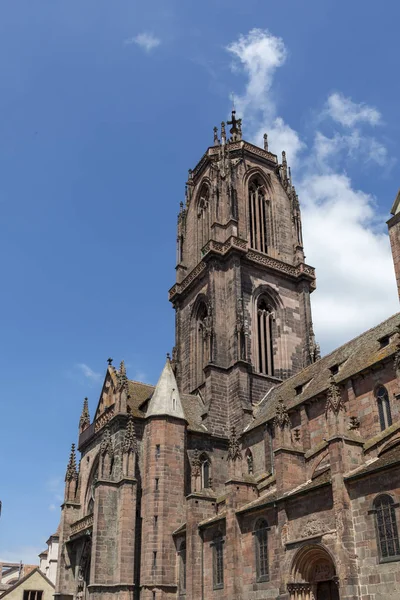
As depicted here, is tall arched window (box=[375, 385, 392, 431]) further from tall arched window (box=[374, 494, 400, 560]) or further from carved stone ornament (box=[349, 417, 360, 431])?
tall arched window (box=[374, 494, 400, 560])

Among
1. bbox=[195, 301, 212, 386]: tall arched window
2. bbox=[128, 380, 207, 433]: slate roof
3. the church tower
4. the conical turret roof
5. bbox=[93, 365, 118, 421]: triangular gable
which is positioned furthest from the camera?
bbox=[195, 301, 212, 386]: tall arched window

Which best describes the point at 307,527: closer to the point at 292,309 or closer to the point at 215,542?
the point at 215,542

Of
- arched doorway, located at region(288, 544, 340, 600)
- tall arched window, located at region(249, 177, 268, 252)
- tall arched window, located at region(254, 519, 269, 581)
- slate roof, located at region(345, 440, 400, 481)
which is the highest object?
tall arched window, located at region(249, 177, 268, 252)

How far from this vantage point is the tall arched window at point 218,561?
2866 centimetres

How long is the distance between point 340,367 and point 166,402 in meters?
10.2

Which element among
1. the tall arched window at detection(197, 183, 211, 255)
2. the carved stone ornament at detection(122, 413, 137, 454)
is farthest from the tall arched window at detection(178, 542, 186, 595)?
the tall arched window at detection(197, 183, 211, 255)

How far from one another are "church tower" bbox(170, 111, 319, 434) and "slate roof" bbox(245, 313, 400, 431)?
1715 mm

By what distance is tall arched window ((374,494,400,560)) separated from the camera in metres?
19.5

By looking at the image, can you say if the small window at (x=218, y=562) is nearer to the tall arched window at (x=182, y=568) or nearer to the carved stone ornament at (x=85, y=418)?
the tall arched window at (x=182, y=568)

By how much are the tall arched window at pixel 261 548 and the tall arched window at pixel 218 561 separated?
3.05m

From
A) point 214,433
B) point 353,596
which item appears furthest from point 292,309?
point 353,596

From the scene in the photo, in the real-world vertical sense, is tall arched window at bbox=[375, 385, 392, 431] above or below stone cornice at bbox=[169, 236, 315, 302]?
below

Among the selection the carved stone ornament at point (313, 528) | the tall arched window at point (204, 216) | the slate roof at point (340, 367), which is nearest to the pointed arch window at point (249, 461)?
the slate roof at point (340, 367)

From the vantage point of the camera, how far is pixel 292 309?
47.5 m
